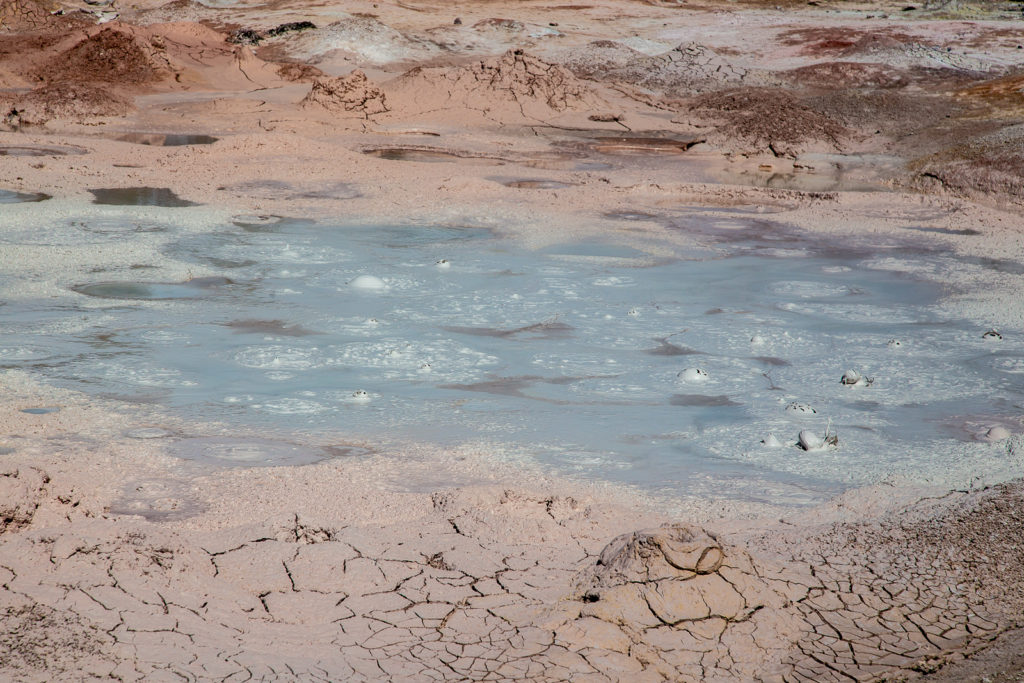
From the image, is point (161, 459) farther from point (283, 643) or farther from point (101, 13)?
point (101, 13)

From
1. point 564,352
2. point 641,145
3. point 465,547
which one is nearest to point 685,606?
point 465,547

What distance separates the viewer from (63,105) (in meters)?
13.4

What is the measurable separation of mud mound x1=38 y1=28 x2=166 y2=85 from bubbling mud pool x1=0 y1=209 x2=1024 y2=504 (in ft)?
31.5

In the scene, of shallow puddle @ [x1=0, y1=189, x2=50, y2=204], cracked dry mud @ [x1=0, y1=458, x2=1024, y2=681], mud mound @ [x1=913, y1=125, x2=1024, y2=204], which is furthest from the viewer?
mud mound @ [x1=913, y1=125, x2=1024, y2=204]

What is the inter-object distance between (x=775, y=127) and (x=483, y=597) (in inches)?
459

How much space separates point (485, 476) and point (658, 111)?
42.2ft

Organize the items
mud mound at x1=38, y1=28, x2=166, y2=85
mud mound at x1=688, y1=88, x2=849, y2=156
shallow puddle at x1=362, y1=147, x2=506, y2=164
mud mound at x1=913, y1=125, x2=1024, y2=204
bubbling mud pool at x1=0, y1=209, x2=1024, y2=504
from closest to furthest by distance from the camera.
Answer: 1. bubbling mud pool at x1=0, y1=209, x2=1024, y2=504
2. mud mound at x1=913, y1=125, x2=1024, y2=204
3. shallow puddle at x1=362, y1=147, x2=506, y2=164
4. mud mound at x1=688, y1=88, x2=849, y2=156
5. mud mound at x1=38, y1=28, x2=166, y2=85

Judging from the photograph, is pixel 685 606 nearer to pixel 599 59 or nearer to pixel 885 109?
pixel 885 109

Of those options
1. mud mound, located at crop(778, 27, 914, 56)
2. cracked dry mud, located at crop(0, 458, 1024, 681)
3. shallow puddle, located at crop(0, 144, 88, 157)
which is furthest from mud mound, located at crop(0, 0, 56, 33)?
cracked dry mud, located at crop(0, 458, 1024, 681)

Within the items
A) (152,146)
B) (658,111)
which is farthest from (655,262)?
(658,111)

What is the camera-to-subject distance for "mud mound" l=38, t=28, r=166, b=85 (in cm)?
1587

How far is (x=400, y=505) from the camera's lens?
133 inches

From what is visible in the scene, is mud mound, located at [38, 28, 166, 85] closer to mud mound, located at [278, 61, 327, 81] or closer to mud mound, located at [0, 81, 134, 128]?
mud mound, located at [0, 81, 134, 128]

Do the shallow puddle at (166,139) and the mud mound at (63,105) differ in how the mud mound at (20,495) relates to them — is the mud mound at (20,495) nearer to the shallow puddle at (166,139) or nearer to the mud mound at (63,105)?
the shallow puddle at (166,139)
